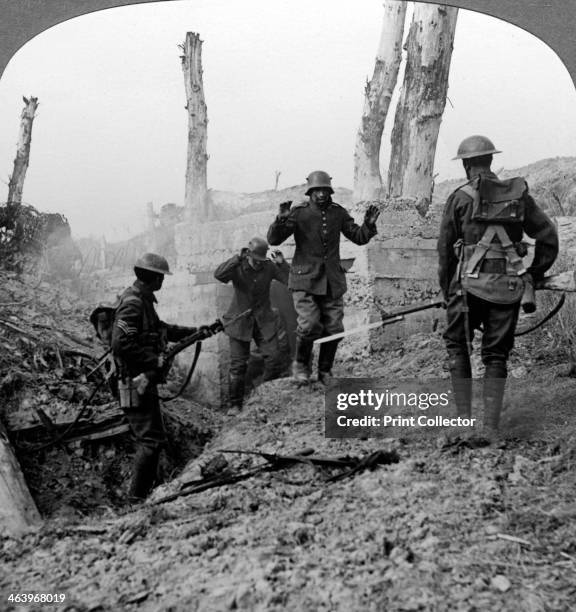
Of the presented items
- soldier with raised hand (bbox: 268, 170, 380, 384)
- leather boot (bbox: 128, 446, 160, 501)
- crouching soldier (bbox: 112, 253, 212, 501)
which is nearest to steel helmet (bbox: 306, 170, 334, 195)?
soldier with raised hand (bbox: 268, 170, 380, 384)

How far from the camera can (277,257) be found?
15.4 ft

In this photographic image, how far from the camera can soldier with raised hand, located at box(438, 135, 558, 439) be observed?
14.1 feet

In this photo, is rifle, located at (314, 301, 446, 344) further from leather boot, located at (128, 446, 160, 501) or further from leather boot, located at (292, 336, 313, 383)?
leather boot, located at (128, 446, 160, 501)

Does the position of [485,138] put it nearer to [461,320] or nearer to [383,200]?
[383,200]

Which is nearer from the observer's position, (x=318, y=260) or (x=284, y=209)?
(x=284, y=209)

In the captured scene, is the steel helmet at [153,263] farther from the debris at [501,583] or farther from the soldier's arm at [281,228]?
the debris at [501,583]

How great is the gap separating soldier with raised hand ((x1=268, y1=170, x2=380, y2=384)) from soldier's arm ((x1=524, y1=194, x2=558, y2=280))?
799 millimetres

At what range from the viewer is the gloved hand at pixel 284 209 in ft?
14.4

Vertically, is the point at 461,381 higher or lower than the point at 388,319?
lower

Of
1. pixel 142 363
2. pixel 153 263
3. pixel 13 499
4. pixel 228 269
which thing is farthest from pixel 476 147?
pixel 13 499

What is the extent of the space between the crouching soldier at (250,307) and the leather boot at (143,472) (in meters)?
0.65

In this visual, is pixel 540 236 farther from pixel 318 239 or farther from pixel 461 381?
pixel 318 239

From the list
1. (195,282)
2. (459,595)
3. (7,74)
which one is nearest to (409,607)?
(459,595)

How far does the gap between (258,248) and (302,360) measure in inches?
25.8
